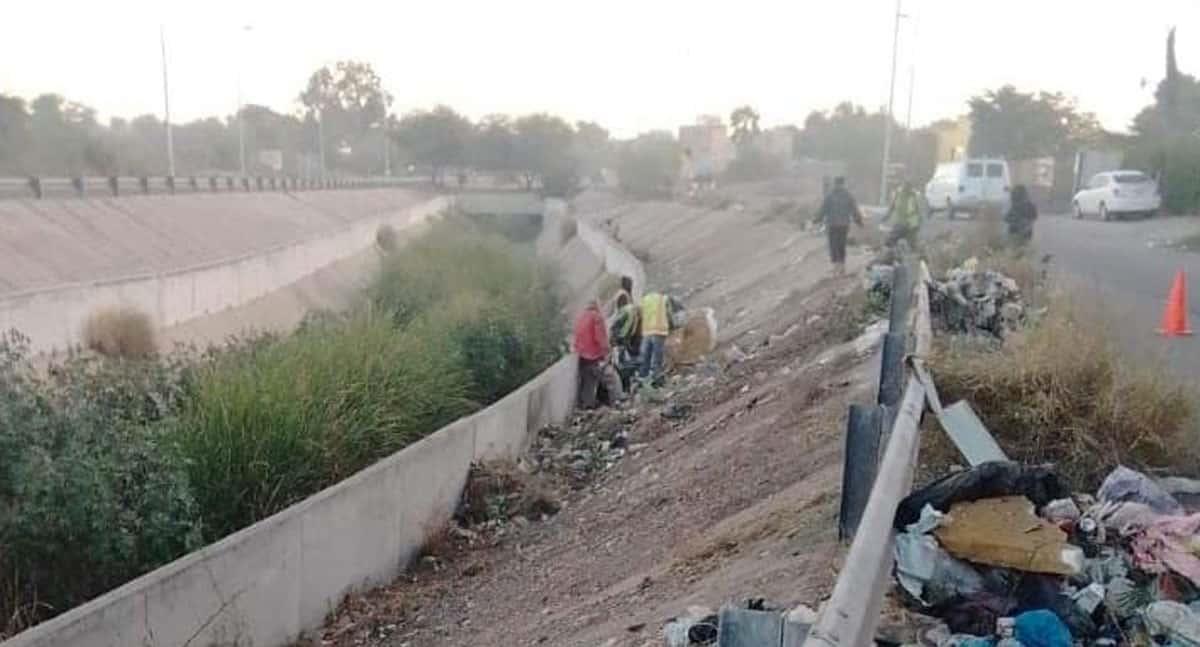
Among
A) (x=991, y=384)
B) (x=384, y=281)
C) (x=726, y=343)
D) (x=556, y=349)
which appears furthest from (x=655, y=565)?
(x=384, y=281)

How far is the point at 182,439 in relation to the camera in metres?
9.36

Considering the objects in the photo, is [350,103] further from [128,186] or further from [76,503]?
[76,503]

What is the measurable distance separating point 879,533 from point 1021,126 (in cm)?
7335

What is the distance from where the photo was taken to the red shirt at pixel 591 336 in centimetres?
1520

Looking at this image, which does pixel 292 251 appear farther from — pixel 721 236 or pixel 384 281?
pixel 721 236

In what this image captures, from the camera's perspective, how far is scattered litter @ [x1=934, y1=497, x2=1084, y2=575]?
168 inches

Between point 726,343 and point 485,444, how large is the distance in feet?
24.9

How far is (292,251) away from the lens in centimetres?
3600

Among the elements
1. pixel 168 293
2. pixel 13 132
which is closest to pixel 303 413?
pixel 168 293

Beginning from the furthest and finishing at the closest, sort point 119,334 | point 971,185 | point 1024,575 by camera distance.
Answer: point 971,185, point 119,334, point 1024,575

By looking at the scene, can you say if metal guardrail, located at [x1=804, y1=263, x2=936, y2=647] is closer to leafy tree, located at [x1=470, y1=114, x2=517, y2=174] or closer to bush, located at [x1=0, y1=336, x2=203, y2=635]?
bush, located at [x1=0, y1=336, x2=203, y2=635]

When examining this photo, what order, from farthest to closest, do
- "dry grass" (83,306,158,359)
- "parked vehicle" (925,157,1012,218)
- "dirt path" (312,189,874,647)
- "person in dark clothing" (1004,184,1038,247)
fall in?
"parked vehicle" (925,157,1012,218) < "dry grass" (83,306,158,359) < "person in dark clothing" (1004,184,1038,247) < "dirt path" (312,189,874,647)

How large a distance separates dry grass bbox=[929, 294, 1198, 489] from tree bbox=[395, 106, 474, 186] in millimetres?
108981

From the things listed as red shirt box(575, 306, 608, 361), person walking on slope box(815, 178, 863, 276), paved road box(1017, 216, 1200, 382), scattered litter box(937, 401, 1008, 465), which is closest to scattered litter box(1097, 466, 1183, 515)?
scattered litter box(937, 401, 1008, 465)
